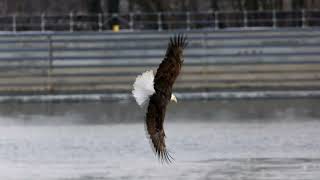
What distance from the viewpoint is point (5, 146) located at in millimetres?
14836

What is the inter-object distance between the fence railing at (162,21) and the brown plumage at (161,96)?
28.2m

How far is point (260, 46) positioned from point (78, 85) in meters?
4.23

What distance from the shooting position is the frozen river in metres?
12.0

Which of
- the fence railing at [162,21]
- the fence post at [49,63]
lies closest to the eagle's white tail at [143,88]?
the fence post at [49,63]

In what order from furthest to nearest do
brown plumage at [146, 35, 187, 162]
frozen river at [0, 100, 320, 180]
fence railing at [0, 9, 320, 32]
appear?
fence railing at [0, 9, 320, 32] < frozen river at [0, 100, 320, 180] < brown plumage at [146, 35, 187, 162]

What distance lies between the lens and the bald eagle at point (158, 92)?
865cm

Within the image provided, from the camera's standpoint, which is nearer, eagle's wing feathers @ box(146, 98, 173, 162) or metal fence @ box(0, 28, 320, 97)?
eagle's wing feathers @ box(146, 98, 173, 162)

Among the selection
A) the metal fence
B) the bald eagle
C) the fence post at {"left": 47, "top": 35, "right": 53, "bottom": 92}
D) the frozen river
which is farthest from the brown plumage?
the fence post at {"left": 47, "top": 35, "right": 53, "bottom": 92}

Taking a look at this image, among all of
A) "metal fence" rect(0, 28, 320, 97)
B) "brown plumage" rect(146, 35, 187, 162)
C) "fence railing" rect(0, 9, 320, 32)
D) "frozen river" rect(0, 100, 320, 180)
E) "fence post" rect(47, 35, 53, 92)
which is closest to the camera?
"brown plumage" rect(146, 35, 187, 162)

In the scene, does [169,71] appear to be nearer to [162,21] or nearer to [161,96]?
[161,96]

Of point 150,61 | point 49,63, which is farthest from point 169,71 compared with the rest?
point 49,63

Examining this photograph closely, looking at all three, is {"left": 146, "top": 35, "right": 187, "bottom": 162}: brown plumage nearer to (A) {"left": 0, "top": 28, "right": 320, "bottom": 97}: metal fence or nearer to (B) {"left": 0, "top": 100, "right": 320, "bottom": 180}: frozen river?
(B) {"left": 0, "top": 100, "right": 320, "bottom": 180}: frozen river

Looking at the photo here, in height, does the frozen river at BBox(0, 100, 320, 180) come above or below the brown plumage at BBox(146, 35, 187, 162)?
below

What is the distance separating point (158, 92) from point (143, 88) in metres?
0.17
